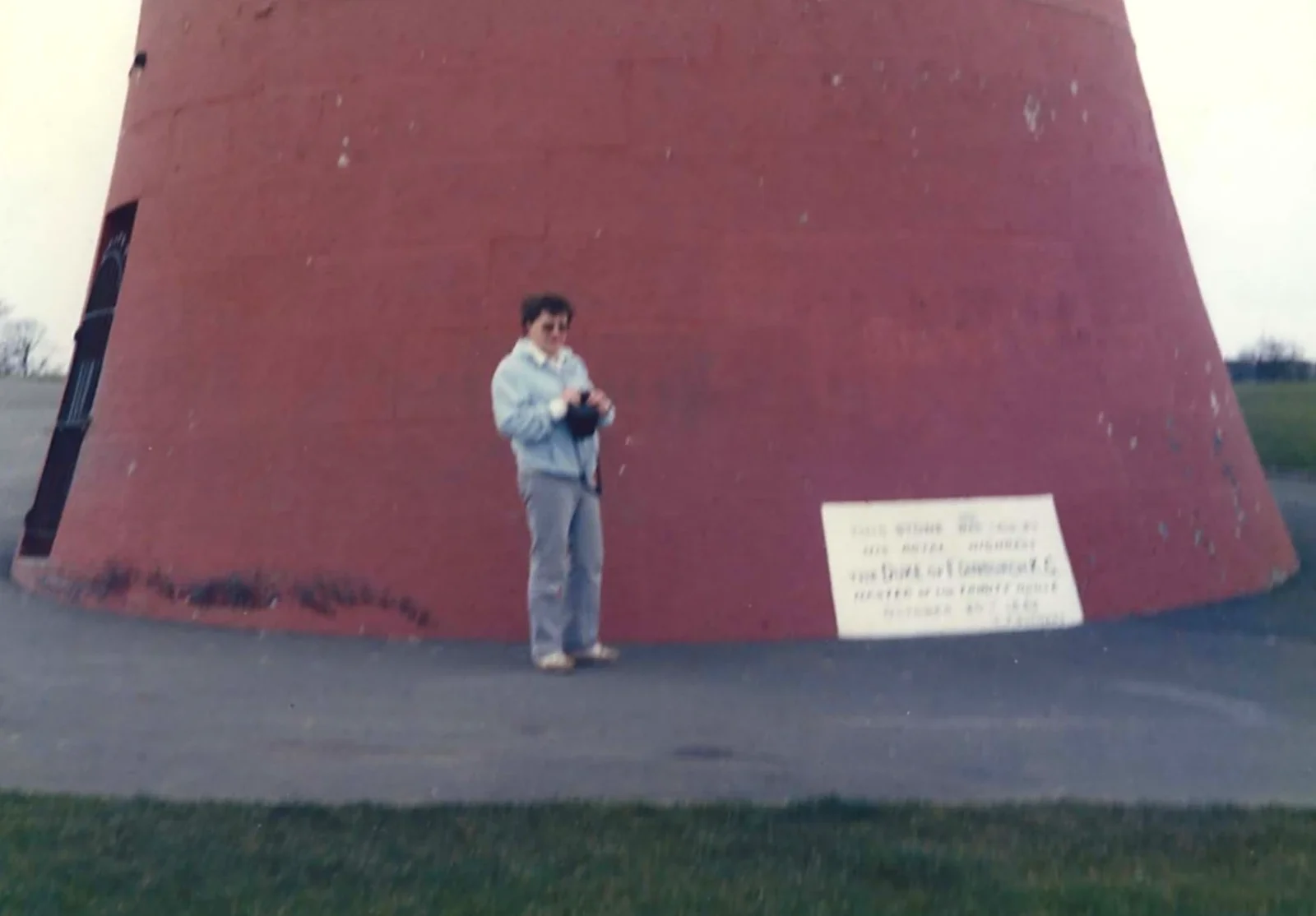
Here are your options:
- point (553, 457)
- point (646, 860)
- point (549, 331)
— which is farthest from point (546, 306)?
point (646, 860)

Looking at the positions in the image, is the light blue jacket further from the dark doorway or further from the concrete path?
the dark doorway

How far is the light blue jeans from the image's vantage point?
557cm

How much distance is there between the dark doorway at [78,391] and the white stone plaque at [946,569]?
4.79 meters

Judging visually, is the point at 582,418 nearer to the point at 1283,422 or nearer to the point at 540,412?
the point at 540,412

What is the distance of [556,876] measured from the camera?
3.02 metres

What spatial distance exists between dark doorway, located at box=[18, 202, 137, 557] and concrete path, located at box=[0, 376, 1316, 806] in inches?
87.1

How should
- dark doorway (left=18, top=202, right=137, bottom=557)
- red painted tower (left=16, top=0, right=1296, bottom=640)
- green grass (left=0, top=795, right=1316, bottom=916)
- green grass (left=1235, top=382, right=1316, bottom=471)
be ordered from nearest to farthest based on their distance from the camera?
green grass (left=0, top=795, right=1316, bottom=916) < red painted tower (left=16, top=0, right=1296, bottom=640) < dark doorway (left=18, top=202, right=137, bottom=557) < green grass (left=1235, top=382, right=1316, bottom=471)

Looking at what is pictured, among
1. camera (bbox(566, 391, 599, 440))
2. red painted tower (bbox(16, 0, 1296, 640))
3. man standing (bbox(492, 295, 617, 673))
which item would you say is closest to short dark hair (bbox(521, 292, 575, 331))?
man standing (bbox(492, 295, 617, 673))

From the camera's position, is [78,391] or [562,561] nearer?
[562,561]

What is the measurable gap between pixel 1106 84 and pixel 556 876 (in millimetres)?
6211

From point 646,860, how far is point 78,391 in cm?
680

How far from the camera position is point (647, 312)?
20.9 ft

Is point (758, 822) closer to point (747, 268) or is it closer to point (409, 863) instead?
point (409, 863)

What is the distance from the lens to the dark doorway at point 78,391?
336 inches
